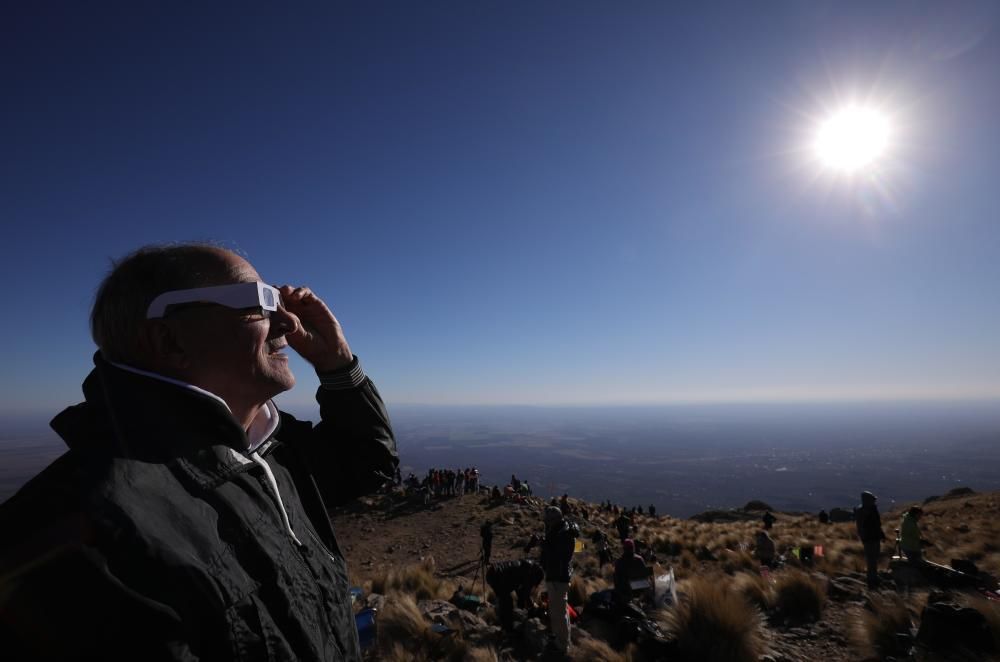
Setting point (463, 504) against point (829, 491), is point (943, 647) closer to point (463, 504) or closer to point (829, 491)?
point (463, 504)

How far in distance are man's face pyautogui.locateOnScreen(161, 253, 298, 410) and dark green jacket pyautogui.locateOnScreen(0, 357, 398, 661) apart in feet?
0.84

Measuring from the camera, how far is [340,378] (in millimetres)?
2559

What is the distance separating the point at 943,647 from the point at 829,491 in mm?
160566

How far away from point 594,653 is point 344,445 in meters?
4.94

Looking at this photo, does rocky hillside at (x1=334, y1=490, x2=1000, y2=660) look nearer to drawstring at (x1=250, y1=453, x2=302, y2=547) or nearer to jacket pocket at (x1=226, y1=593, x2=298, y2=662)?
drawstring at (x1=250, y1=453, x2=302, y2=547)

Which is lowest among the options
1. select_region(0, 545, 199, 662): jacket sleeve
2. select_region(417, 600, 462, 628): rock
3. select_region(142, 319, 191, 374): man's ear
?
select_region(417, 600, 462, 628): rock

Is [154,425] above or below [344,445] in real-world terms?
above

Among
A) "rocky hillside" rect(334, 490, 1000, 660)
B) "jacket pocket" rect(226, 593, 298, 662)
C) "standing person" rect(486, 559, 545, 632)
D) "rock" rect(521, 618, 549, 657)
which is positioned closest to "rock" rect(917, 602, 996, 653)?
"rocky hillside" rect(334, 490, 1000, 660)

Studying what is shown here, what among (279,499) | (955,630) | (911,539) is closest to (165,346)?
(279,499)

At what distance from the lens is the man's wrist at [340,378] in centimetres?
255

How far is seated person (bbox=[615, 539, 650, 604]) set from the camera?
6.75 metres

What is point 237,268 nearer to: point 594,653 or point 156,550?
point 156,550

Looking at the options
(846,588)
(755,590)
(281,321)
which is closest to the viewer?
(281,321)

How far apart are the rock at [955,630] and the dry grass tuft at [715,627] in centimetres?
175
